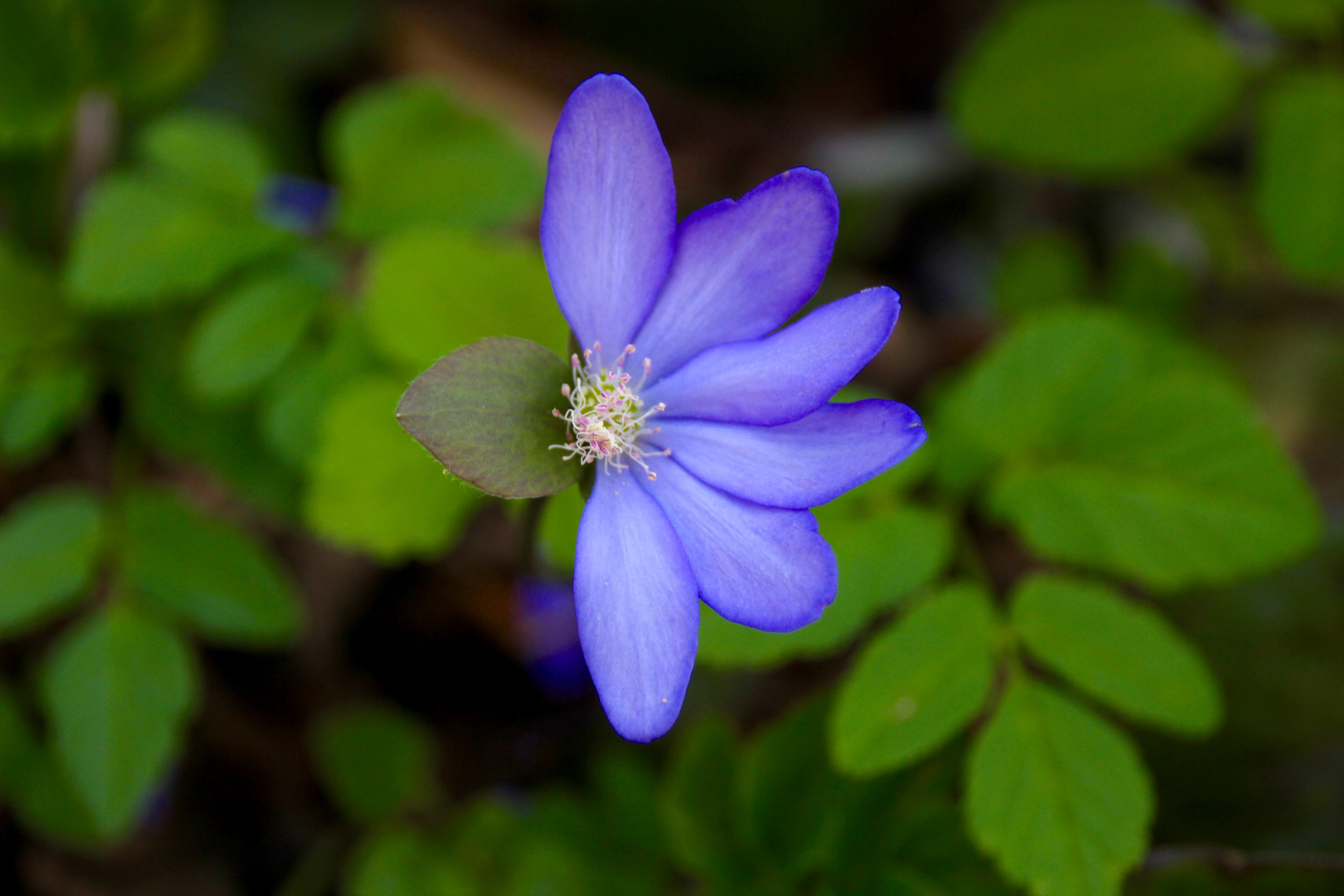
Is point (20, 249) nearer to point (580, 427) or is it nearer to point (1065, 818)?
point (580, 427)

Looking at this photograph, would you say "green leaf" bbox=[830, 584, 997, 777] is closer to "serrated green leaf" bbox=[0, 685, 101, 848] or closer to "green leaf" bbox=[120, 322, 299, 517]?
"green leaf" bbox=[120, 322, 299, 517]

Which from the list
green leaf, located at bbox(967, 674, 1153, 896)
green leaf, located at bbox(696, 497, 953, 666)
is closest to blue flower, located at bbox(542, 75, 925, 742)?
green leaf, located at bbox(696, 497, 953, 666)

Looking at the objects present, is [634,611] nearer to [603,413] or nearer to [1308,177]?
[603,413]

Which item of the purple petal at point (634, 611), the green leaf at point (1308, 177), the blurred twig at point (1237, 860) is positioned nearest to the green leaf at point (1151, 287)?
the green leaf at point (1308, 177)

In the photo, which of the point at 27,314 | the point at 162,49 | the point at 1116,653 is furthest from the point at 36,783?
the point at 1116,653

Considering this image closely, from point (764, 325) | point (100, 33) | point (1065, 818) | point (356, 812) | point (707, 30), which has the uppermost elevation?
point (100, 33)

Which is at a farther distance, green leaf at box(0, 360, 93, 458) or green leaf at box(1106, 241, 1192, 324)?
green leaf at box(1106, 241, 1192, 324)

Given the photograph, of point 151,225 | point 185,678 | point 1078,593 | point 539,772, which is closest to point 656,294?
point 1078,593

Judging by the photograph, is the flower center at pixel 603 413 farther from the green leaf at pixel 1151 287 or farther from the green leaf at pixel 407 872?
the green leaf at pixel 1151 287
